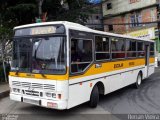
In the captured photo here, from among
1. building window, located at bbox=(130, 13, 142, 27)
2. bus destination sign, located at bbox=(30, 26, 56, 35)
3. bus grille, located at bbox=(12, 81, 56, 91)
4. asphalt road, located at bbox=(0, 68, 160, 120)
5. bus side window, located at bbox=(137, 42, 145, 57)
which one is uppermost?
building window, located at bbox=(130, 13, 142, 27)

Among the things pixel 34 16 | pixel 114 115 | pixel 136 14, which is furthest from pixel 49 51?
pixel 136 14

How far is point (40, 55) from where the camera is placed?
8672 millimetres

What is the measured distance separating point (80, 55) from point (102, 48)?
1.68 m

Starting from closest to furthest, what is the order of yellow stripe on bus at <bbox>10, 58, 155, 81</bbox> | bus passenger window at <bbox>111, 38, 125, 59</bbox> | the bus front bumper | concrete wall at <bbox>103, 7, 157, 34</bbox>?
the bus front bumper → yellow stripe on bus at <bbox>10, 58, 155, 81</bbox> → bus passenger window at <bbox>111, 38, 125, 59</bbox> → concrete wall at <bbox>103, 7, 157, 34</bbox>

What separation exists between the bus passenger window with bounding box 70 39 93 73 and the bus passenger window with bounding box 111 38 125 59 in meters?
2.02

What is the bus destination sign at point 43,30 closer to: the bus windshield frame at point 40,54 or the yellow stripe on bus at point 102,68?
the bus windshield frame at point 40,54

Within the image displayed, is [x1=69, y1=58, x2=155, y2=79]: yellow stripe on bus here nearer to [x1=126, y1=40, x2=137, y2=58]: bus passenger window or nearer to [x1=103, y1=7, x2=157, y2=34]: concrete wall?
[x1=126, y1=40, x2=137, y2=58]: bus passenger window

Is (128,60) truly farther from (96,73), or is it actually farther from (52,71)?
(52,71)

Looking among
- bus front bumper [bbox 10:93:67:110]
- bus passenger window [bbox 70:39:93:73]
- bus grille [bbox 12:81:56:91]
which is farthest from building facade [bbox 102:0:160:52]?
bus front bumper [bbox 10:93:67:110]

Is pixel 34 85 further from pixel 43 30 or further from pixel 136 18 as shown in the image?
pixel 136 18

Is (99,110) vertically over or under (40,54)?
under

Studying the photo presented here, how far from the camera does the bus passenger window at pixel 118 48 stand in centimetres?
1143

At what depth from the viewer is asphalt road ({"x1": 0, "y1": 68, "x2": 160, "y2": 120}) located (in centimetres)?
870

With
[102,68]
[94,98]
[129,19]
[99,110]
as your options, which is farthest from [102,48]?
[129,19]
